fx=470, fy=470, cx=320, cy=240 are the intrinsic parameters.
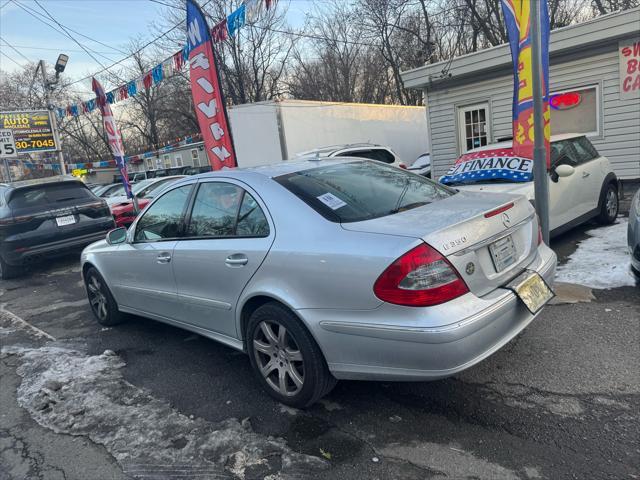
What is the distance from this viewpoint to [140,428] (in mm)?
3002

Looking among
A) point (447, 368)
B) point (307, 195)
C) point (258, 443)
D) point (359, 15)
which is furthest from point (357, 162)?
point (359, 15)

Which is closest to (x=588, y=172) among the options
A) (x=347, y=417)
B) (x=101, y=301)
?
(x=347, y=417)

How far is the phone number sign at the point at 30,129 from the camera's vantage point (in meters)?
18.7

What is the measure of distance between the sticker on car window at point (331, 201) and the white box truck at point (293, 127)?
979cm

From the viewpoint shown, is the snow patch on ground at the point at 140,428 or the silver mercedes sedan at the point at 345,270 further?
the snow patch on ground at the point at 140,428

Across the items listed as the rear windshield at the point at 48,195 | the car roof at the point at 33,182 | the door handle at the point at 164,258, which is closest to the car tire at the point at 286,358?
the door handle at the point at 164,258

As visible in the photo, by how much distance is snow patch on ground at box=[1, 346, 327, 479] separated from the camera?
8.34 ft

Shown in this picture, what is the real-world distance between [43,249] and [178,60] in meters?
5.77

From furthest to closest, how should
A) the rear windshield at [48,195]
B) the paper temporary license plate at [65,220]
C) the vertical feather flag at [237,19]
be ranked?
1. the vertical feather flag at [237,19]
2. the paper temporary license plate at [65,220]
3. the rear windshield at [48,195]

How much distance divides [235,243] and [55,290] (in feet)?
17.8

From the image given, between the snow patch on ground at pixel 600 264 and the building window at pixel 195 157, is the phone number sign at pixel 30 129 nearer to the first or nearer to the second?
the building window at pixel 195 157

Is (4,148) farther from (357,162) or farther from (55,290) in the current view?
(357,162)

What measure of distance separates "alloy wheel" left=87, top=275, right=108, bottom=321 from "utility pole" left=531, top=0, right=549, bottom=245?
4.52 meters

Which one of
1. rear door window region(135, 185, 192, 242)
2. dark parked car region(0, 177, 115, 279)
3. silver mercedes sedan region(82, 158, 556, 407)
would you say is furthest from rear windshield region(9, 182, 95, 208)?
silver mercedes sedan region(82, 158, 556, 407)
